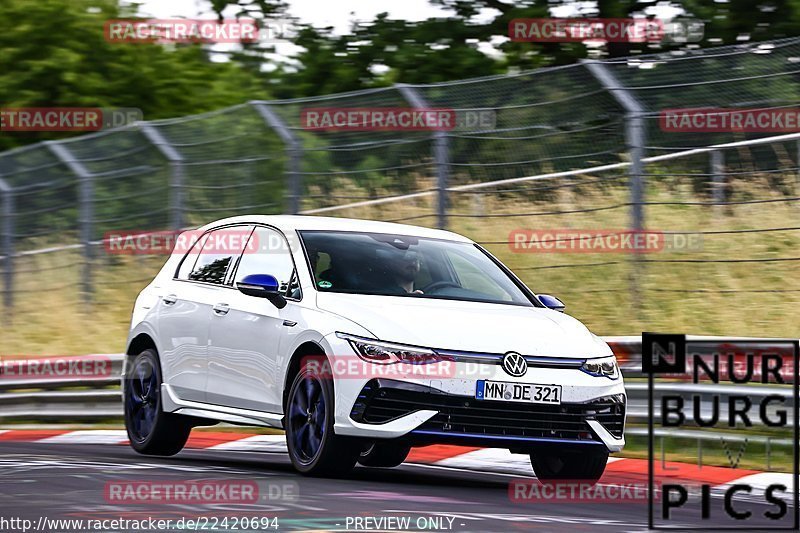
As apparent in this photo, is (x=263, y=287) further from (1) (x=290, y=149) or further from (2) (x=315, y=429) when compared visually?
(1) (x=290, y=149)

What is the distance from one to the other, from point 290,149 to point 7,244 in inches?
272

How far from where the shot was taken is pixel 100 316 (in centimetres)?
1972

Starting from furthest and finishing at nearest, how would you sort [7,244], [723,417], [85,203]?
[7,244] < [85,203] < [723,417]

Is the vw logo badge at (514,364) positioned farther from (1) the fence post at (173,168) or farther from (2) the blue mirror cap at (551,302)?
(1) the fence post at (173,168)

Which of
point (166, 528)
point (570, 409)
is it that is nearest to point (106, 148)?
point (570, 409)

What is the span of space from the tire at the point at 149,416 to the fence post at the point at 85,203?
795cm

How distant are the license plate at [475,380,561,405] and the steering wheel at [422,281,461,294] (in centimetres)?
131

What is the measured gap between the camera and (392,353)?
351 inches

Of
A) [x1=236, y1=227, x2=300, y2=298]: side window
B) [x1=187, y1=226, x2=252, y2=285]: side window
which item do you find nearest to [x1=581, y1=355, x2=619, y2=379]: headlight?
[x1=236, y1=227, x2=300, y2=298]: side window

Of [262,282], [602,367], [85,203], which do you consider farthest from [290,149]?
[602,367]

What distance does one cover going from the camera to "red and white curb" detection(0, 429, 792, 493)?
1010 centimetres

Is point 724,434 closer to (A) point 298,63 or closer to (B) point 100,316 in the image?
(B) point 100,316

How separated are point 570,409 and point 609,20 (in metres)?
17.9

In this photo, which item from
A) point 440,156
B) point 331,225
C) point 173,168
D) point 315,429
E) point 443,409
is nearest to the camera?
point 443,409
